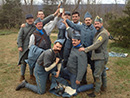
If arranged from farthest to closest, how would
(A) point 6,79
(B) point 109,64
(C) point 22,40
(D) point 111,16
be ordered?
(D) point 111,16 < (B) point 109,64 < (A) point 6,79 < (C) point 22,40

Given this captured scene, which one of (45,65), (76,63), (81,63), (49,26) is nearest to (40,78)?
(45,65)

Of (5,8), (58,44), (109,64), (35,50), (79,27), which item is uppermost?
(5,8)

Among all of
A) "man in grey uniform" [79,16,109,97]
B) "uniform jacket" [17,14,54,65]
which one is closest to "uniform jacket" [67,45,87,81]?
"man in grey uniform" [79,16,109,97]

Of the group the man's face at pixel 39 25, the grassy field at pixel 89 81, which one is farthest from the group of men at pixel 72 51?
the grassy field at pixel 89 81

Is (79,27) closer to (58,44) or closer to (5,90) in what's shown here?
(58,44)

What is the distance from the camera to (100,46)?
3.17 metres

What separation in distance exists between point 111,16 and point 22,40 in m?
15.9

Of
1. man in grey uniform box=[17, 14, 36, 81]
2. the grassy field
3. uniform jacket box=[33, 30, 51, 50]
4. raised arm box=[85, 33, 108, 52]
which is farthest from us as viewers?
man in grey uniform box=[17, 14, 36, 81]

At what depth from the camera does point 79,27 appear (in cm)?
363

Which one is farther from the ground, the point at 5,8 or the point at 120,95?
the point at 5,8

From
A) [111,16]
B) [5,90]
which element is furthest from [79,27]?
[111,16]

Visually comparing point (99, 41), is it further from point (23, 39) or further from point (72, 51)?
point (23, 39)

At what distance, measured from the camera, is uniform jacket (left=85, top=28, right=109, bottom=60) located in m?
3.06

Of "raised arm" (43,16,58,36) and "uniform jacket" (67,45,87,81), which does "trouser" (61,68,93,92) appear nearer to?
"uniform jacket" (67,45,87,81)
